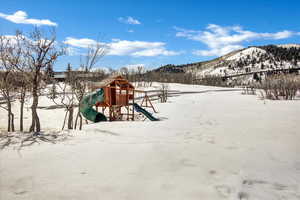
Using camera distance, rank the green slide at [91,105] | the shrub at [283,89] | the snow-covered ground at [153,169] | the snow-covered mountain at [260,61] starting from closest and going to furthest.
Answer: the snow-covered ground at [153,169] → the green slide at [91,105] → the shrub at [283,89] → the snow-covered mountain at [260,61]

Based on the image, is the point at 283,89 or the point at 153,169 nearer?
the point at 153,169

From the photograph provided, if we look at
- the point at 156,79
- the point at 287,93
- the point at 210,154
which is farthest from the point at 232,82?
the point at 210,154

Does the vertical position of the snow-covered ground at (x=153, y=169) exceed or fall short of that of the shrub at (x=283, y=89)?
it falls short

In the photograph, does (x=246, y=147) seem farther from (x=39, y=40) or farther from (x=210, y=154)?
(x=39, y=40)

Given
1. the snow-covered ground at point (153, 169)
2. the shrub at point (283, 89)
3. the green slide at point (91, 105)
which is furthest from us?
the shrub at point (283, 89)

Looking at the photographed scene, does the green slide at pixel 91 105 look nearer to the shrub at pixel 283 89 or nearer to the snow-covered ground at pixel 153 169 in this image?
the snow-covered ground at pixel 153 169

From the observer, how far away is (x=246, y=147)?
564 centimetres

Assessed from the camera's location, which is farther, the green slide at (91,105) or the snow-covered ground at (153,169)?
the green slide at (91,105)

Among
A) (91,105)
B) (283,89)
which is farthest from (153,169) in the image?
(283,89)

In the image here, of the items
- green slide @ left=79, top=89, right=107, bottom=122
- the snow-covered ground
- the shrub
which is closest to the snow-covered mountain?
the shrub

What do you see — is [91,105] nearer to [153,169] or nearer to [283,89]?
[153,169]

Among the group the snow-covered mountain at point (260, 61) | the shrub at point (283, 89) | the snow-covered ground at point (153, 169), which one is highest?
the snow-covered mountain at point (260, 61)

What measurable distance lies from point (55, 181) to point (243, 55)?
574 ft

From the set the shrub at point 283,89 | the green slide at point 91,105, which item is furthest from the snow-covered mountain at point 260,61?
the green slide at point 91,105
